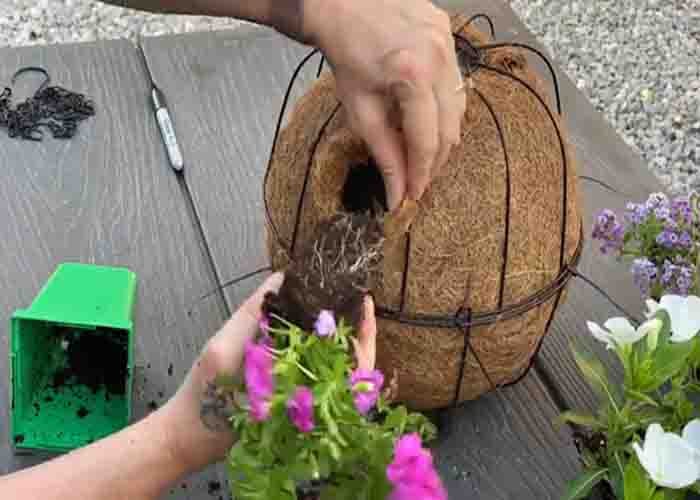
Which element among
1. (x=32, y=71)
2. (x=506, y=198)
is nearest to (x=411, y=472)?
(x=506, y=198)

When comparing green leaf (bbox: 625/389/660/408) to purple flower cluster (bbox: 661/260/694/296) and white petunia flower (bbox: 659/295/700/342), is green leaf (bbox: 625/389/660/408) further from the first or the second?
purple flower cluster (bbox: 661/260/694/296)

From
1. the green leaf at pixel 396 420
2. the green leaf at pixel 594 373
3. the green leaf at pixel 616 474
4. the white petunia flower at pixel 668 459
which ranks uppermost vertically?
the green leaf at pixel 396 420

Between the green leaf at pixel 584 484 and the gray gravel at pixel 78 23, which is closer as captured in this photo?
the green leaf at pixel 584 484

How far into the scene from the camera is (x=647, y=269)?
4.01 ft

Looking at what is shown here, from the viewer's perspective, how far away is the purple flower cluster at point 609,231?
1287 mm

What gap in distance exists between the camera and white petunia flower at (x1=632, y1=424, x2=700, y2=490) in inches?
36.6

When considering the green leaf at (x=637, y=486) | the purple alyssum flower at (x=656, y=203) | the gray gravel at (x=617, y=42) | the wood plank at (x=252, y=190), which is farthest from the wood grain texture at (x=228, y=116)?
the gray gravel at (x=617, y=42)

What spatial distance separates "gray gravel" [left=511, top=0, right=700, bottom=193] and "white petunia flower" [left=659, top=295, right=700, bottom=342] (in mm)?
1438

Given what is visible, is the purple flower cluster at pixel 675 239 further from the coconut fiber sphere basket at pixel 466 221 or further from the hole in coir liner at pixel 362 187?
the hole in coir liner at pixel 362 187

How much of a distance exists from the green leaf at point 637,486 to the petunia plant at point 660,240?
288mm

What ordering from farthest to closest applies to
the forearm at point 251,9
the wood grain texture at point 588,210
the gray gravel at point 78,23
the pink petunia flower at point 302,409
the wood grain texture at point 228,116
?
the gray gravel at point 78,23
the wood grain texture at point 228,116
the wood grain texture at point 588,210
the forearm at point 251,9
the pink petunia flower at point 302,409

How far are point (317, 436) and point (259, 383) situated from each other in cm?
5

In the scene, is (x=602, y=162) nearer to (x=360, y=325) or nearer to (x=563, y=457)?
(x=563, y=457)

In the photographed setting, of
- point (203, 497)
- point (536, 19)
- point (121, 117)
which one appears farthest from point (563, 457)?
point (536, 19)
